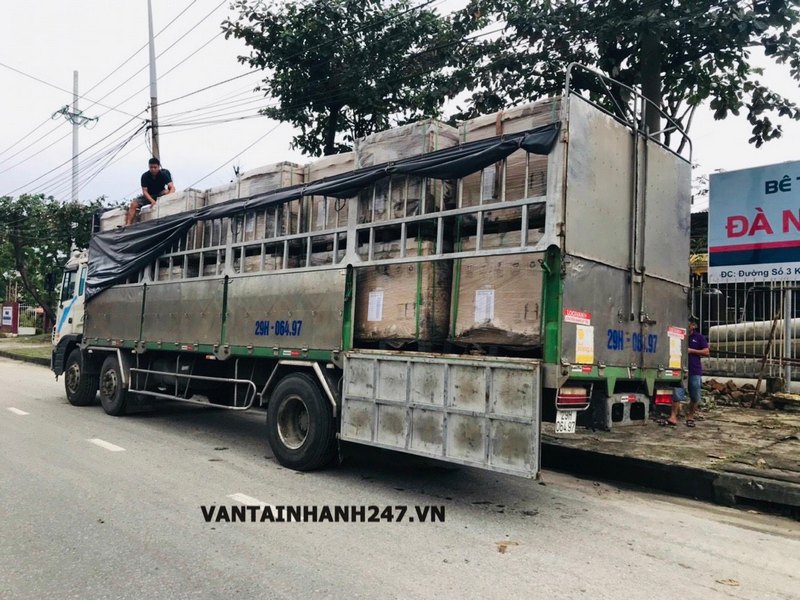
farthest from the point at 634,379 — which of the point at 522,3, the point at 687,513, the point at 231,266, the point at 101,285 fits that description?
the point at 101,285

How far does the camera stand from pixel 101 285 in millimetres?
9953

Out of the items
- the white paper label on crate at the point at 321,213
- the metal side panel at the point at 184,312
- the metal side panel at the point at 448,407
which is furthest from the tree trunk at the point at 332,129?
the metal side panel at the point at 448,407

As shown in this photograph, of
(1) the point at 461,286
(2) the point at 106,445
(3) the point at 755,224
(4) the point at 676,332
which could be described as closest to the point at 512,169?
(1) the point at 461,286

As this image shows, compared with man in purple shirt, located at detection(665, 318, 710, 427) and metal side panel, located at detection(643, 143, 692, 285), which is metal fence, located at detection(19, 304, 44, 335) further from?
metal side panel, located at detection(643, 143, 692, 285)

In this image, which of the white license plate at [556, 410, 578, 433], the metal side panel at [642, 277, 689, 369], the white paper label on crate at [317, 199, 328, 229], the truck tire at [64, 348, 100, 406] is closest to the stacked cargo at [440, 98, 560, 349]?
the white license plate at [556, 410, 578, 433]

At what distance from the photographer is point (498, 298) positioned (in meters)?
5.14

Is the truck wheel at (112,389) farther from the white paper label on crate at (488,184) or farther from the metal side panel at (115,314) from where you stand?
the white paper label on crate at (488,184)

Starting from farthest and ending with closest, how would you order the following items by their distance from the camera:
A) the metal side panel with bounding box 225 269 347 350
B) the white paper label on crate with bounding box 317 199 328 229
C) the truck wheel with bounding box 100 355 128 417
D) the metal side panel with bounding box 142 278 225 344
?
the truck wheel with bounding box 100 355 128 417 < the metal side panel with bounding box 142 278 225 344 < the white paper label on crate with bounding box 317 199 328 229 < the metal side panel with bounding box 225 269 347 350

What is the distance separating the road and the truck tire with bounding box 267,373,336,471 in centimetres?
18

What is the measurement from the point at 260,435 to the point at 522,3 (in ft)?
24.7

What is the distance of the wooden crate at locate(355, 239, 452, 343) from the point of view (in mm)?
5613

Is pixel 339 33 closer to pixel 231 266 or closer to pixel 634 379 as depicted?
pixel 231 266

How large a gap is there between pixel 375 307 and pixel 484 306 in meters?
1.21

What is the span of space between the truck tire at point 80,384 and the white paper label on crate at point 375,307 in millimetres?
6711
